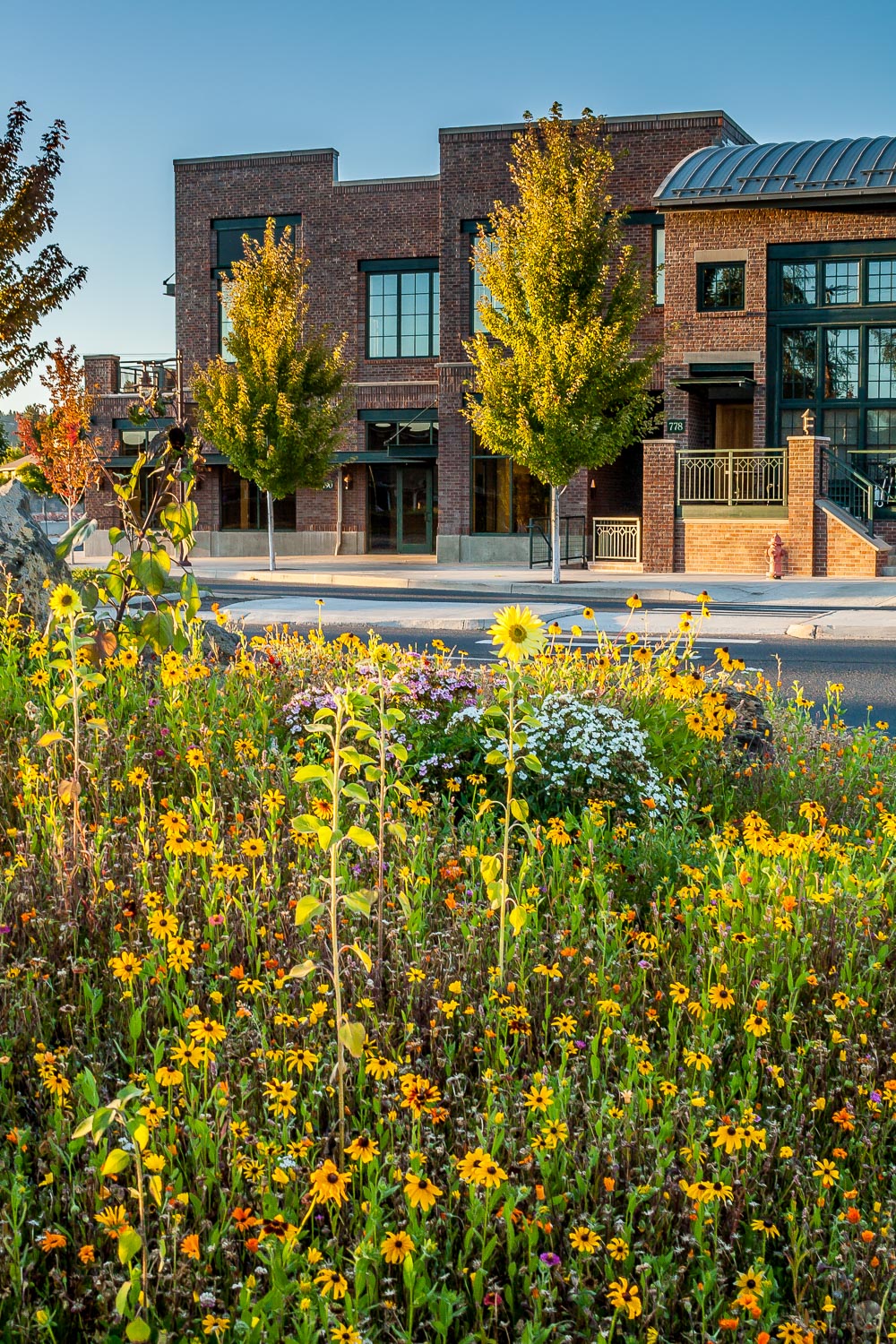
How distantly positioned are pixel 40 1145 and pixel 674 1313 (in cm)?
146

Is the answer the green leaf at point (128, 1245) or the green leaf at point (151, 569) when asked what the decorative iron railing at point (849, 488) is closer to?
the green leaf at point (151, 569)

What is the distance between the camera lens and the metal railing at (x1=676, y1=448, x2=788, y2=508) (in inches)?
1152

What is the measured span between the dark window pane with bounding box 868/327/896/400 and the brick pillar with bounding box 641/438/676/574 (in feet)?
16.4

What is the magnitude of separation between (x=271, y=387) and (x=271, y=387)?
0.02 m

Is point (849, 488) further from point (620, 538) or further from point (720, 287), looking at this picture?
point (720, 287)

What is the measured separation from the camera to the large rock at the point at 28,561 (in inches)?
346

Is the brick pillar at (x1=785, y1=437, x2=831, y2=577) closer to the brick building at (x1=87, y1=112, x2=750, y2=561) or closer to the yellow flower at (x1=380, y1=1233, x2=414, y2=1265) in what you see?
the brick building at (x1=87, y1=112, x2=750, y2=561)

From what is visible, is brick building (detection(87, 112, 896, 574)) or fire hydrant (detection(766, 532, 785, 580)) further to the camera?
brick building (detection(87, 112, 896, 574))

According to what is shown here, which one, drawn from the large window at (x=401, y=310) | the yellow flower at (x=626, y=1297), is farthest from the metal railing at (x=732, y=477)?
the yellow flower at (x=626, y=1297)

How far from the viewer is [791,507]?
92.9ft

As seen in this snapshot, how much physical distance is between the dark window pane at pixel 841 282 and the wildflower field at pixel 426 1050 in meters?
27.5

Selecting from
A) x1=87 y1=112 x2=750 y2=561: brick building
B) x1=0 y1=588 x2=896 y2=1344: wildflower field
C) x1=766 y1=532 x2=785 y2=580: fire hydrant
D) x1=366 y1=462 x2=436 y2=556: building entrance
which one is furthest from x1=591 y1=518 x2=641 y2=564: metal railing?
x1=0 y1=588 x2=896 y2=1344: wildflower field

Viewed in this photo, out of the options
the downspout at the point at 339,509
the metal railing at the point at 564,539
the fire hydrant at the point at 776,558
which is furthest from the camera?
the downspout at the point at 339,509

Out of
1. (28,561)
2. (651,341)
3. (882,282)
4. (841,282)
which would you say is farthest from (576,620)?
(651,341)
